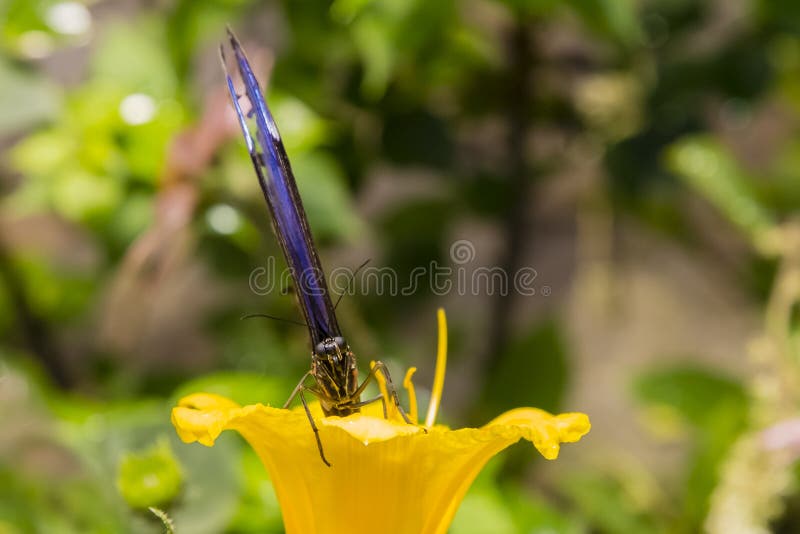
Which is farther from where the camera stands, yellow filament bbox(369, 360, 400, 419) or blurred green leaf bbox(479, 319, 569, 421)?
blurred green leaf bbox(479, 319, 569, 421)

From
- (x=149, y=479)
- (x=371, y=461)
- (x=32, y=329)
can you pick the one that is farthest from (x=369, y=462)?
(x=32, y=329)

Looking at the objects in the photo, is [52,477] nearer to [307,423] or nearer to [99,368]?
[307,423]

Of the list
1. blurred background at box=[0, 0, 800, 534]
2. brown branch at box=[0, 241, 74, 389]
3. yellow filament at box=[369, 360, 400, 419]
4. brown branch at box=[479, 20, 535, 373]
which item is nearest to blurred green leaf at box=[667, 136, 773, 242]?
blurred background at box=[0, 0, 800, 534]

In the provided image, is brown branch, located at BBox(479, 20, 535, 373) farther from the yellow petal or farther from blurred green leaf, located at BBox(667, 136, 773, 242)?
the yellow petal

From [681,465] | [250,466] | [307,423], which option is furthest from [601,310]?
[307,423]

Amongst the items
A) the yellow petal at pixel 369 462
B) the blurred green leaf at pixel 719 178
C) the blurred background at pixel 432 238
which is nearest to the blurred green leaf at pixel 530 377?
the blurred background at pixel 432 238

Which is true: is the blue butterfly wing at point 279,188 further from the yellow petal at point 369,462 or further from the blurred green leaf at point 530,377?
the blurred green leaf at point 530,377
